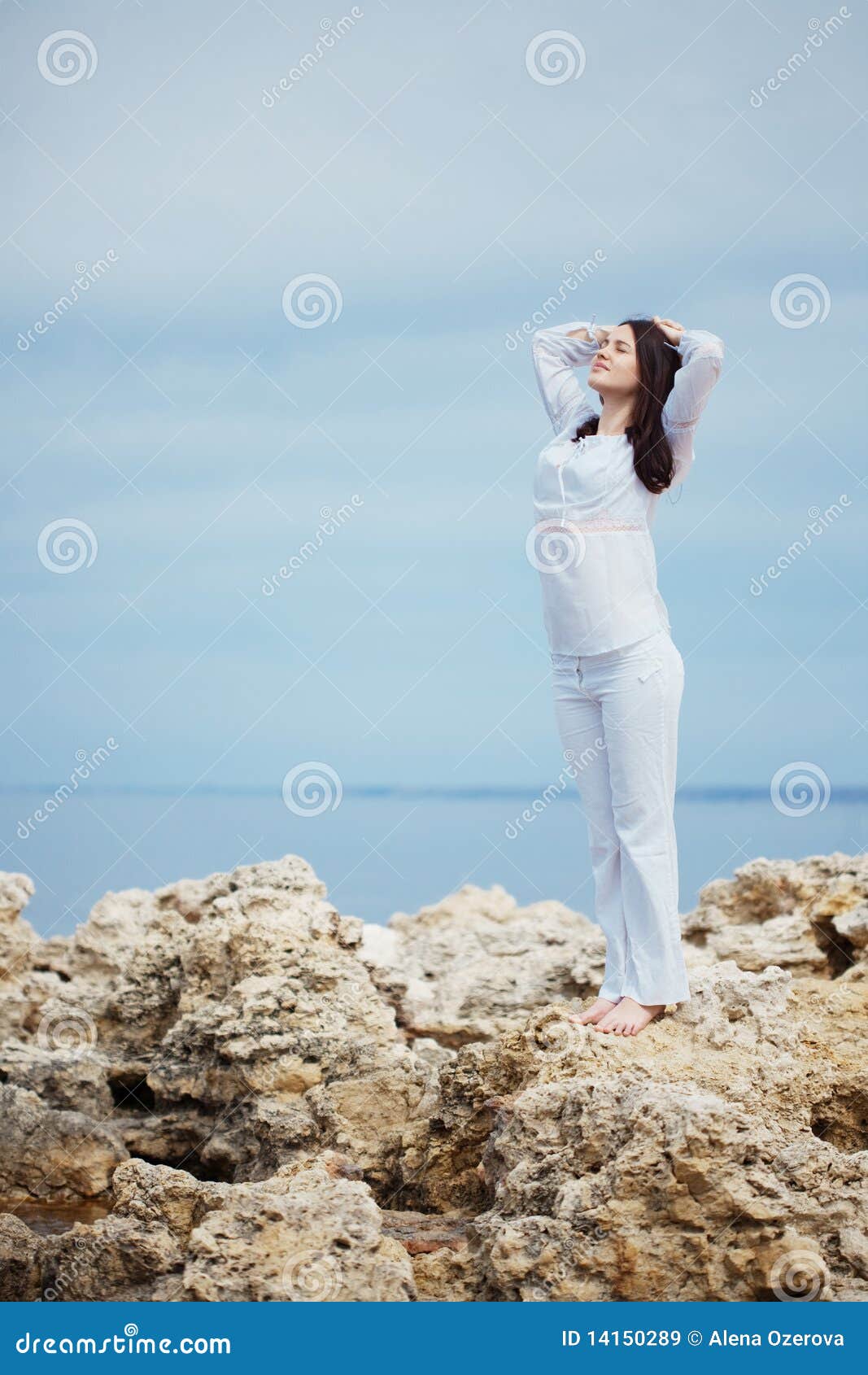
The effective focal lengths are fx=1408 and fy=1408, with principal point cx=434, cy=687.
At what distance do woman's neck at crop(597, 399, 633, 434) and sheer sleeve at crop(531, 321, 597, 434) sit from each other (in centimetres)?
21

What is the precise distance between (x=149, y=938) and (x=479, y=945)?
5.85ft

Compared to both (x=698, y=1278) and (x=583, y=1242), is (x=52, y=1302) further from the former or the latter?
(x=698, y=1278)

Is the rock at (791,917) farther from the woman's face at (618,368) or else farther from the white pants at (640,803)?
the woman's face at (618,368)

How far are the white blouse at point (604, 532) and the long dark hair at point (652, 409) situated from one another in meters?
0.03

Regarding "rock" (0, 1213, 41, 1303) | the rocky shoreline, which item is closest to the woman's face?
the rocky shoreline

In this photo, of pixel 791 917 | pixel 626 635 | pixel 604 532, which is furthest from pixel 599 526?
pixel 791 917

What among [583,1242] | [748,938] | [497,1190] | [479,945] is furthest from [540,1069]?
[479,945]

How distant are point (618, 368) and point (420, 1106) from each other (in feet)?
8.29

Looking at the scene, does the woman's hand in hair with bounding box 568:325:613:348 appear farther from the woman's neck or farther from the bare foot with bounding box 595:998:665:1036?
the bare foot with bounding box 595:998:665:1036

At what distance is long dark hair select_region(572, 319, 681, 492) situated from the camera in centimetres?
463

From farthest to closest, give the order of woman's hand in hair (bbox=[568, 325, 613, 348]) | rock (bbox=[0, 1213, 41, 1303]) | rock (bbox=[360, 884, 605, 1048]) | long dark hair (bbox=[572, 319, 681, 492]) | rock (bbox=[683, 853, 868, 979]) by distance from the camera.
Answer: rock (bbox=[360, 884, 605, 1048]), rock (bbox=[683, 853, 868, 979]), woman's hand in hair (bbox=[568, 325, 613, 348]), long dark hair (bbox=[572, 319, 681, 492]), rock (bbox=[0, 1213, 41, 1303])

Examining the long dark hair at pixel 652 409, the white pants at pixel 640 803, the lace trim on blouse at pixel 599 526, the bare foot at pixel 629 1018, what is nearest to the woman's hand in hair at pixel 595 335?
the long dark hair at pixel 652 409

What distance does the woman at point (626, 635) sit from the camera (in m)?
4.52

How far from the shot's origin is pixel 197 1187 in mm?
3838
